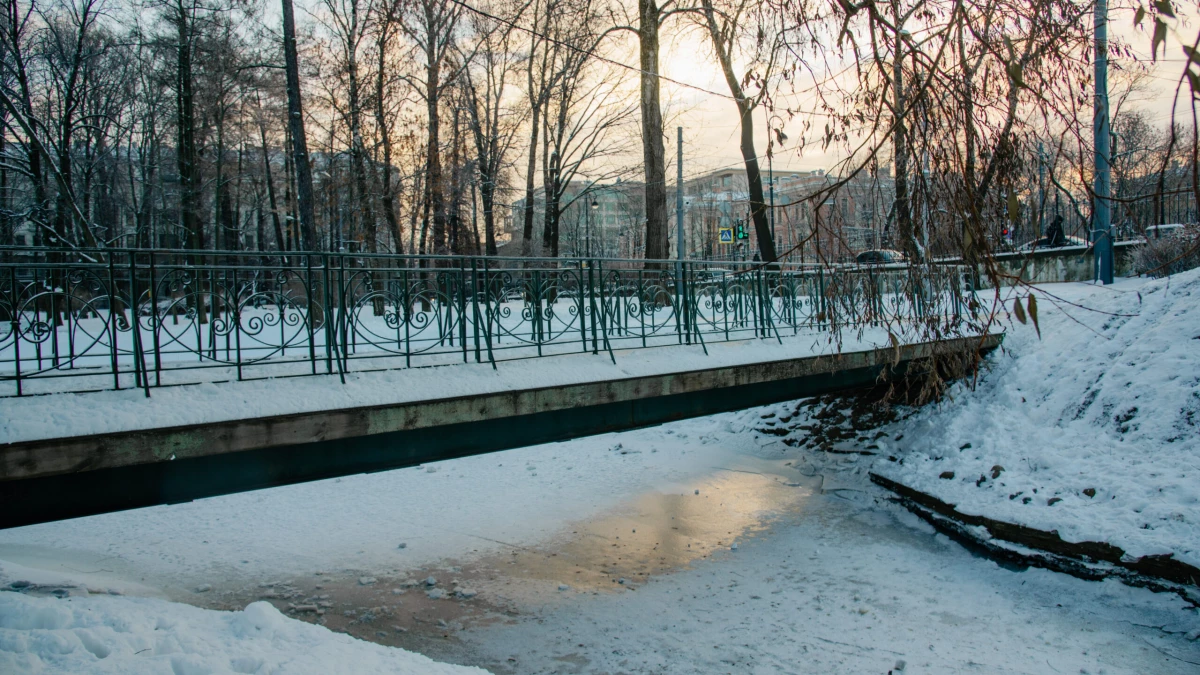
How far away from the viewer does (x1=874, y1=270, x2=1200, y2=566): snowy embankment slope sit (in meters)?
7.50

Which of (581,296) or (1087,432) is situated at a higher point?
(581,296)

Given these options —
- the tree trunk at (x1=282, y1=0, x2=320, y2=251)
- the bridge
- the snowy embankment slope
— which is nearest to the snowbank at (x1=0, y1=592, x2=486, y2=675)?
the bridge

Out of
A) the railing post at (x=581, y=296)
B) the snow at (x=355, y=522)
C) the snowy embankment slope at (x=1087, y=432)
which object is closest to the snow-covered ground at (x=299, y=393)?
the railing post at (x=581, y=296)

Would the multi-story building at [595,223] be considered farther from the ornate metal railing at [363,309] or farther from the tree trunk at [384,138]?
the ornate metal railing at [363,309]

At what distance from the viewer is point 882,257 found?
6.29m

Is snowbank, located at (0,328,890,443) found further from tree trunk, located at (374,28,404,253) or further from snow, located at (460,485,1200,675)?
tree trunk, located at (374,28,404,253)

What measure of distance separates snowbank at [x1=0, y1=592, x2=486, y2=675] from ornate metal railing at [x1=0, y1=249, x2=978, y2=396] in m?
1.51

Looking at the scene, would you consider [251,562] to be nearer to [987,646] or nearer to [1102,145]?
[987,646]

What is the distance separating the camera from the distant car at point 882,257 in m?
4.53

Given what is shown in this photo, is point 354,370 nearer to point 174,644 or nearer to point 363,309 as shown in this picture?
point 363,309

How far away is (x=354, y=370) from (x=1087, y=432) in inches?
Answer: 353

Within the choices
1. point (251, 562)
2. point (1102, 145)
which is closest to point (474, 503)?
point (251, 562)

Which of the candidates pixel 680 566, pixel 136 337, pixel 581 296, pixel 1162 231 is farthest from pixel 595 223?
pixel 136 337

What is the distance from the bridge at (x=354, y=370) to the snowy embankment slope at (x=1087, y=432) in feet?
7.13
